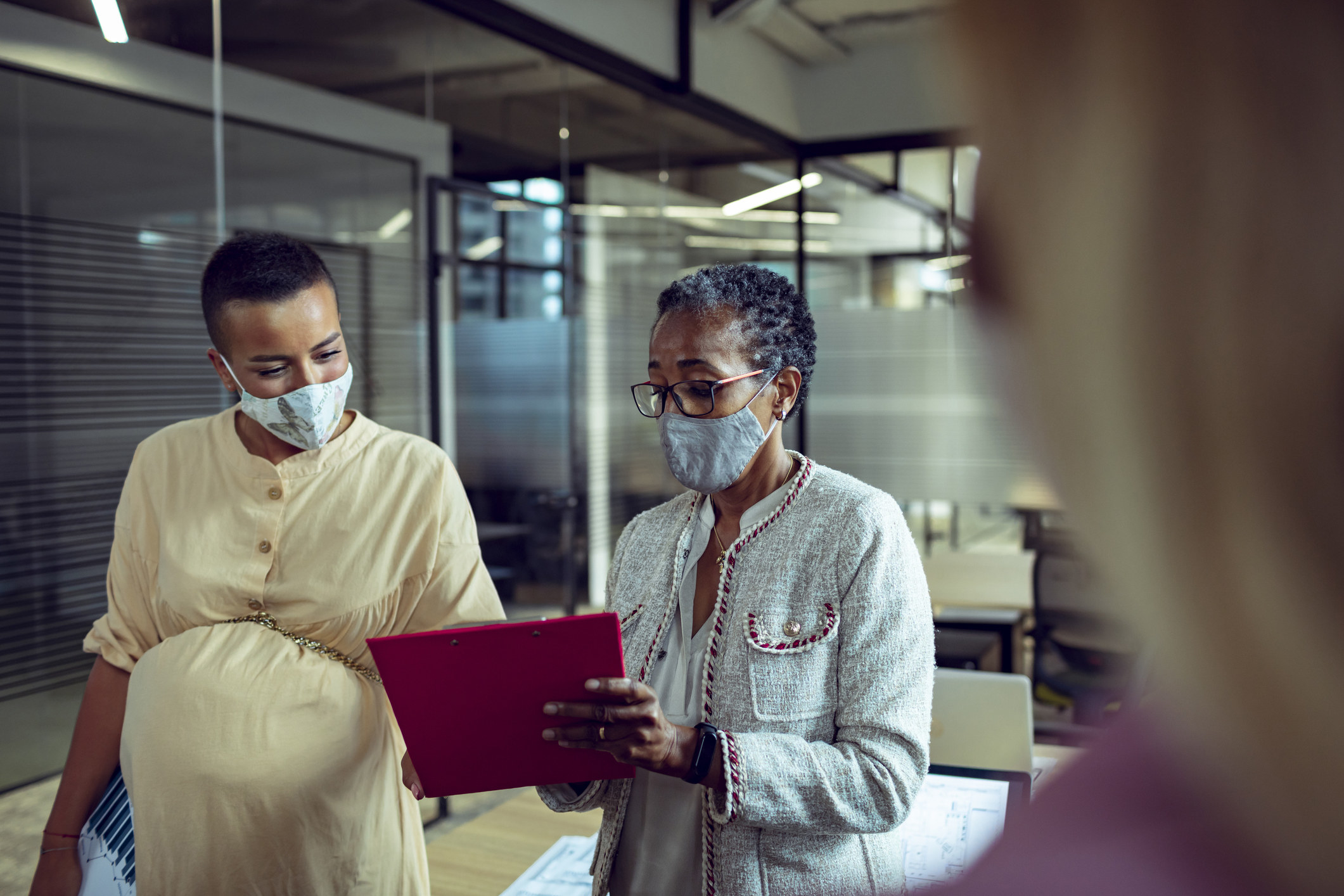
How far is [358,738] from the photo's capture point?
4.67 ft

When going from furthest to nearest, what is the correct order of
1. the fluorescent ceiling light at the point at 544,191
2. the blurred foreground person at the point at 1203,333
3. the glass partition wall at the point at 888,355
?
1. the glass partition wall at the point at 888,355
2. the fluorescent ceiling light at the point at 544,191
3. the blurred foreground person at the point at 1203,333

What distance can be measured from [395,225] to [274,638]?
2.57m

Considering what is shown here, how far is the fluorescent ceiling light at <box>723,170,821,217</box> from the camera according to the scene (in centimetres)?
635

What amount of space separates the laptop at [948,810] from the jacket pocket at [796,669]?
0.47 m

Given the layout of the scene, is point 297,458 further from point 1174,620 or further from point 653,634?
point 1174,620

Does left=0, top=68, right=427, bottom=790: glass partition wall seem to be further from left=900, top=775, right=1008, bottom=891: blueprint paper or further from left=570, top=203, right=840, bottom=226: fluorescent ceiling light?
left=570, top=203, right=840, bottom=226: fluorescent ceiling light

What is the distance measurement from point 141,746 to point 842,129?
19.8ft

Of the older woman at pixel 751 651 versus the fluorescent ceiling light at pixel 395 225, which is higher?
the fluorescent ceiling light at pixel 395 225

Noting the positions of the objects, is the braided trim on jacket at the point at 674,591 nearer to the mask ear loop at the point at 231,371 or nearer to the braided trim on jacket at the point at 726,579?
the braided trim on jacket at the point at 726,579

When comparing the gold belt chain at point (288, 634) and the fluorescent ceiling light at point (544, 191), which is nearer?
the gold belt chain at point (288, 634)

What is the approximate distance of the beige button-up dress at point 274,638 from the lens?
1.35 metres

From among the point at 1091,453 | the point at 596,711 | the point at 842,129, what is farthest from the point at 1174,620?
the point at 842,129

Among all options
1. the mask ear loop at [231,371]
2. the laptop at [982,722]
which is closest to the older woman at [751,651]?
the mask ear loop at [231,371]

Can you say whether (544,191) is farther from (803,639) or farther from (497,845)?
(803,639)
